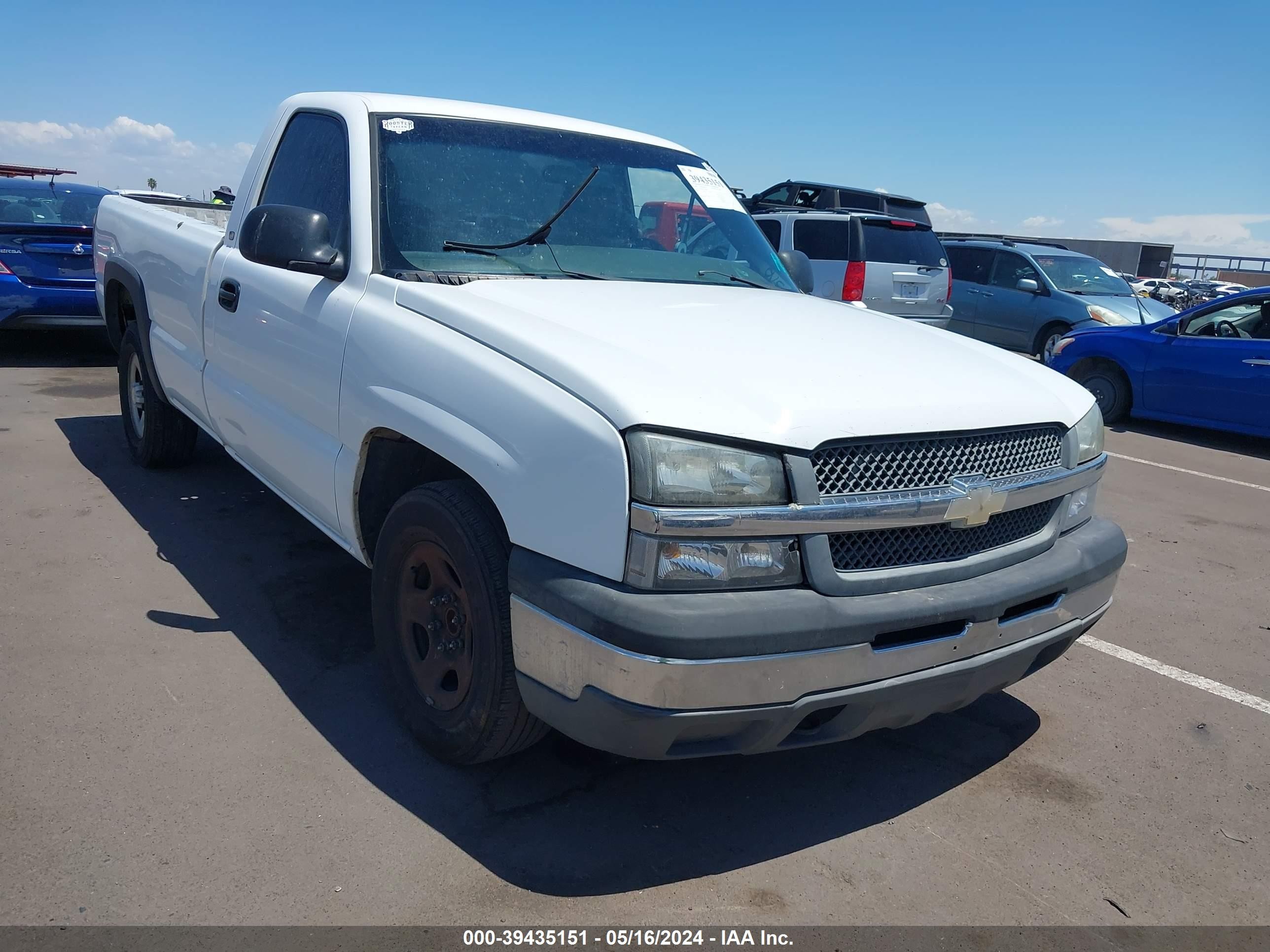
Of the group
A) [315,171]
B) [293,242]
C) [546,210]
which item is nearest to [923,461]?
[546,210]

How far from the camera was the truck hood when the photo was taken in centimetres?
232

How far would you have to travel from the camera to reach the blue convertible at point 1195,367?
898 centimetres

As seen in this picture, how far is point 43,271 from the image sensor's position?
28.5ft

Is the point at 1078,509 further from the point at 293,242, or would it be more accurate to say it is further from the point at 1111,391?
the point at 1111,391

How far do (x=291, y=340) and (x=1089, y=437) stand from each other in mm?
2641

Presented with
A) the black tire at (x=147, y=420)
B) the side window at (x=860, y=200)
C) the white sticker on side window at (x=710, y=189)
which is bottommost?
the black tire at (x=147, y=420)

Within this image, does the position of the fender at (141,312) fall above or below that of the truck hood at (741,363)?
below

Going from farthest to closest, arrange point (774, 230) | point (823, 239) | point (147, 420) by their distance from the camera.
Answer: point (774, 230) < point (823, 239) < point (147, 420)

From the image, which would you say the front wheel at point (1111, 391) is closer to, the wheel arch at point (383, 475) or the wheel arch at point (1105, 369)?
the wheel arch at point (1105, 369)

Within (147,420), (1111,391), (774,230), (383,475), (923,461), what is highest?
(774,230)

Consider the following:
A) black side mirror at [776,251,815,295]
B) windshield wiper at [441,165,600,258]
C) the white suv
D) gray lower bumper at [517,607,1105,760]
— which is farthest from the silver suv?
the white suv

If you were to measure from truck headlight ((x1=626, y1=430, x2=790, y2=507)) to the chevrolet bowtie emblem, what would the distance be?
20.2 inches

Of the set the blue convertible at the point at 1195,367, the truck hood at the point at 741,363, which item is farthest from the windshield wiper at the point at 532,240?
the blue convertible at the point at 1195,367

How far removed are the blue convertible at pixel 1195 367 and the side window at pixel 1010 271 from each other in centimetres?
419
